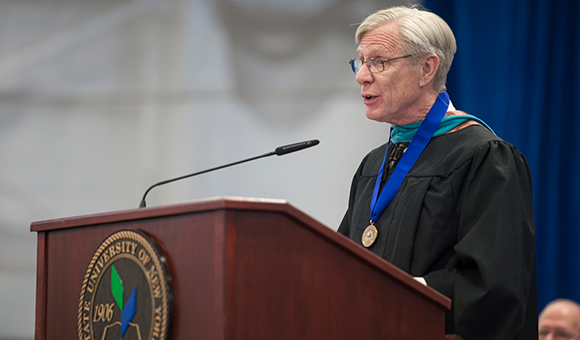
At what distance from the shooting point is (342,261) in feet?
4.08

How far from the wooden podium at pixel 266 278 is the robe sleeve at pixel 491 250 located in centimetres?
29

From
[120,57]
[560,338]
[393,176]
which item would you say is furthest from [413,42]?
[120,57]

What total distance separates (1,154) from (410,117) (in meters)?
3.07

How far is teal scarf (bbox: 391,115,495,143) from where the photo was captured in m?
2.03

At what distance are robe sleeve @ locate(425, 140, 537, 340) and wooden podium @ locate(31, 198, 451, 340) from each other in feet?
0.97

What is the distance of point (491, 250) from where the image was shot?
1.66m

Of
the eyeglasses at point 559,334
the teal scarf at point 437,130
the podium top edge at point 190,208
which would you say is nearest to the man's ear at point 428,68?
the teal scarf at point 437,130

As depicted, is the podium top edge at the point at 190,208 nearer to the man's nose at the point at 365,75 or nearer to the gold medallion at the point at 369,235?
the gold medallion at the point at 369,235

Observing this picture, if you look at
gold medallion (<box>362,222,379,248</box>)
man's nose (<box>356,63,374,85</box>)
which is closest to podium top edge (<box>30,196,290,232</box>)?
gold medallion (<box>362,222,379,248</box>)

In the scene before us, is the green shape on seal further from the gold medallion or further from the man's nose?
the man's nose

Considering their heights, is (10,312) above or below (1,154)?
below

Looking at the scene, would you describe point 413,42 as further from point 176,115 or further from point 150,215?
point 176,115

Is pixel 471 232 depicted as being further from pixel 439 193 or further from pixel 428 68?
pixel 428 68

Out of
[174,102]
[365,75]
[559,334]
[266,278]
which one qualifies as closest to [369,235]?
[365,75]
